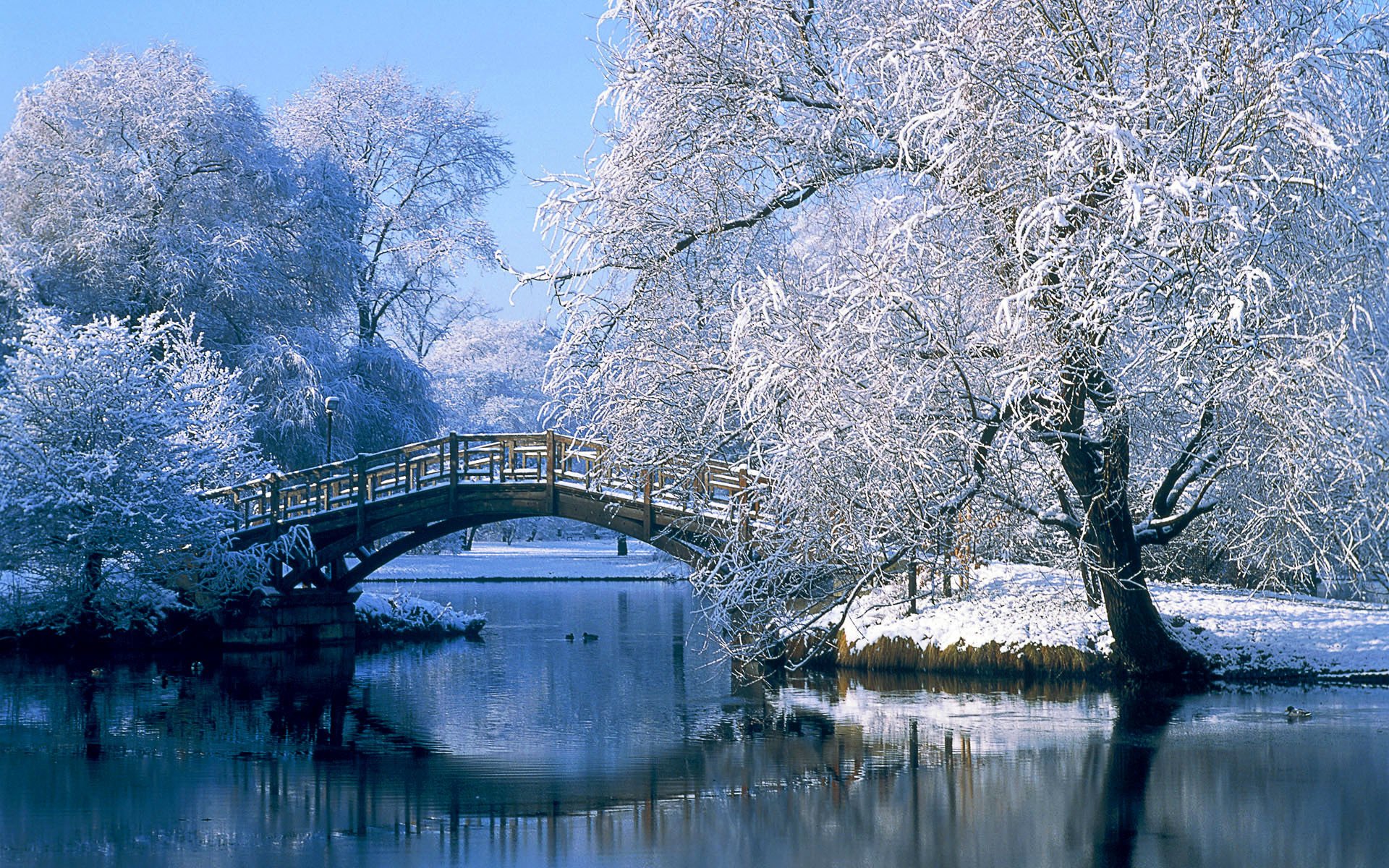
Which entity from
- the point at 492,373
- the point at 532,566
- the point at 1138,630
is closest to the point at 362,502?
the point at 1138,630

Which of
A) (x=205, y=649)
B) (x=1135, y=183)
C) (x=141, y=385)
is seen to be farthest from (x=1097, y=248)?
(x=205, y=649)

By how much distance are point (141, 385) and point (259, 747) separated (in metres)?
10.2

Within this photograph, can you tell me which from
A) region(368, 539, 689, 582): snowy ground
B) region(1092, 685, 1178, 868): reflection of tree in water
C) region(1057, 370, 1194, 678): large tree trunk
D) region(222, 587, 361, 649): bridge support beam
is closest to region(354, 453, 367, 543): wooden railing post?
region(222, 587, 361, 649): bridge support beam

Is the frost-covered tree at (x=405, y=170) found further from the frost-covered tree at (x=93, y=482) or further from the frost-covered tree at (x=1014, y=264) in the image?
the frost-covered tree at (x=1014, y=264)

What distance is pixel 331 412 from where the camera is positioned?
26.4m

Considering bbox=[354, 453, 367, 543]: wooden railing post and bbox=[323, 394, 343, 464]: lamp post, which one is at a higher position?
bbox=[323, 394, 343, 464]: lamp post

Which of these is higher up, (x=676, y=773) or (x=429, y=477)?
(x=429, y=477)

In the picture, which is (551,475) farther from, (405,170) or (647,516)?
(405,170)

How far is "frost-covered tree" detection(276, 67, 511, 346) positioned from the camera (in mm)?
33969

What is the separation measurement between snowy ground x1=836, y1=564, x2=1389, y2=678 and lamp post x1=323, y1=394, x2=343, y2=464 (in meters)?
11.8

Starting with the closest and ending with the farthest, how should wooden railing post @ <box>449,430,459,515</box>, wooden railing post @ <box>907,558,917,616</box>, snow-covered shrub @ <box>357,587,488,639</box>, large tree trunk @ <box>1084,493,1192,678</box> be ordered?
Answer: large tree trunk @ <box>1084,493,1192,678</box>
wooden railing post @ <box>907,558,917,616</box>
wooden railing post @ <box>449,430,459,515</box>
snow-covered shrub @ <box>357,587,488,639</box>

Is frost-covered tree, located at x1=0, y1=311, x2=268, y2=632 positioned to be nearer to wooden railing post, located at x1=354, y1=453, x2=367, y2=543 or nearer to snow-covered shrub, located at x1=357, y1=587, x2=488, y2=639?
wooden railing post, located at x1=354, y1=453, x2=367, y2=543

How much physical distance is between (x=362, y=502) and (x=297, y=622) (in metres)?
2.29

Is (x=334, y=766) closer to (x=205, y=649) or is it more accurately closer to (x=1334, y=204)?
(x=1334, y=204)
